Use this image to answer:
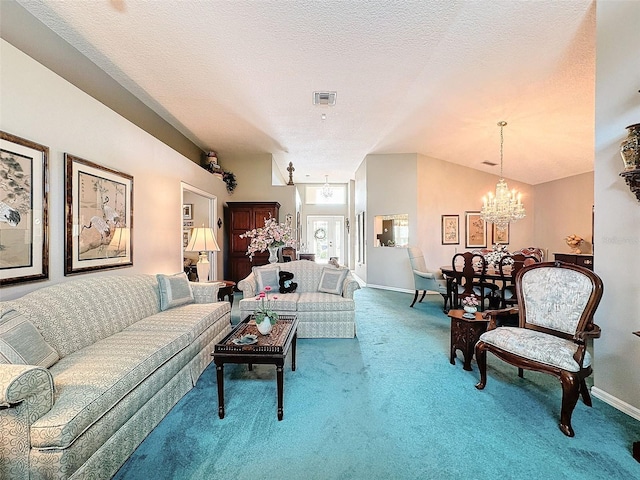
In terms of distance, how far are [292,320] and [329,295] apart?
1.19 meters

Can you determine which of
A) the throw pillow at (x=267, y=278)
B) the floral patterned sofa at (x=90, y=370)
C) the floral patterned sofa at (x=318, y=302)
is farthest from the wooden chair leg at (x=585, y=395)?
the throw pillow at (x=267, y=278)

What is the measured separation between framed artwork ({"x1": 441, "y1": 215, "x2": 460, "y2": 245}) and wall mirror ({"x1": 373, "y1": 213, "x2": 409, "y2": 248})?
962mm

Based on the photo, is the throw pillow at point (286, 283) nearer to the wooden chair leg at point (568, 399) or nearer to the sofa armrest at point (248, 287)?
the sofa armrest at point (248, 287)

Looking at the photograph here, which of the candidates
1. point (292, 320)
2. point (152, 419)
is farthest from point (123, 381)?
point (292, 320)

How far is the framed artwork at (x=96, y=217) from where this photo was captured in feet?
8.06

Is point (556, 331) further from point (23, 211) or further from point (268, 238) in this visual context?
point (23, 211)

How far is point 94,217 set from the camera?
9.00 feet

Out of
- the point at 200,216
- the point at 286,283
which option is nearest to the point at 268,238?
the point at 286,283

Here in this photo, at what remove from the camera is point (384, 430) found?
6.06 feet

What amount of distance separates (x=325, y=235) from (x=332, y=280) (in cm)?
703

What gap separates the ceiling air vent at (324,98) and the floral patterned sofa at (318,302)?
239 centimetres

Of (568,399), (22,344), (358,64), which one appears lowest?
(568,399)

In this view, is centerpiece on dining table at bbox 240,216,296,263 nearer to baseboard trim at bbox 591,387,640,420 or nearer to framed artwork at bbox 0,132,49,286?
framed artwork at bbox 0,132,49,286

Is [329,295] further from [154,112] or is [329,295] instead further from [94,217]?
[154,112]
